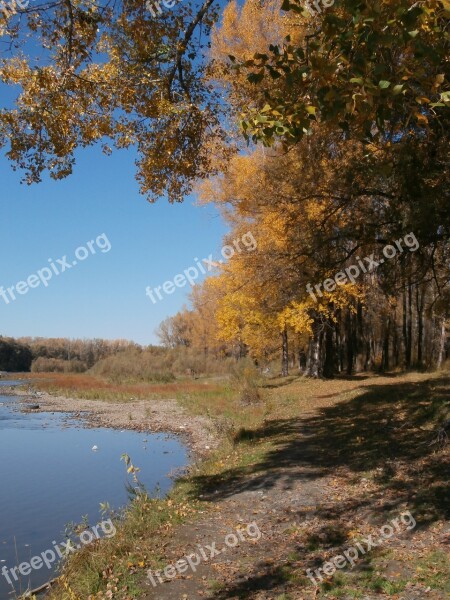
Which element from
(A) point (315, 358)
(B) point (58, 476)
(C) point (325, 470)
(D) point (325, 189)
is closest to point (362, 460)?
(C) point (325, 470)

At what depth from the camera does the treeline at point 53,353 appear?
7906cm

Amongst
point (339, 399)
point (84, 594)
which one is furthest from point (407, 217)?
point (339, 399)

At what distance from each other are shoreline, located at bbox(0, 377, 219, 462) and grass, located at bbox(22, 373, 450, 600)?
4.03ft

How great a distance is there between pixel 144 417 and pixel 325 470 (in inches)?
666

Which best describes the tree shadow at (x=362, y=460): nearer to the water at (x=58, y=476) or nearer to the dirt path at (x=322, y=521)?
the dirt path at (x=322, y=521)

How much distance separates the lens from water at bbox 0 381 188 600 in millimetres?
9406

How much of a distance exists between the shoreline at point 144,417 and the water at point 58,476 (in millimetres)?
700

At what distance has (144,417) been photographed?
25.3 metres

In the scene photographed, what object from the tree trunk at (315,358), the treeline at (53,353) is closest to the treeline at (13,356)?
the treeline at (53,353)

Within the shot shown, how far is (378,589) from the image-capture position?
5.11 meters

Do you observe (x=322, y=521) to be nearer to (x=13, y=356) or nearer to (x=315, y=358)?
(x=315, y=358)

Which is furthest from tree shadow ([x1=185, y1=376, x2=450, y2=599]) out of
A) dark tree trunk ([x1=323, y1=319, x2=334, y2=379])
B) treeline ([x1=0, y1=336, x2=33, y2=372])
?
treeline ([x1=0, y1=336, x2=33, y2=372])

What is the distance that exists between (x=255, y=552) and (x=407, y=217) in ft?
21.4

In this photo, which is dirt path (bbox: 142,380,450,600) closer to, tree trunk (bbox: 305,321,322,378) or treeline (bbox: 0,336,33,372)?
tree trunk (bbox: 305,321,322,378)
